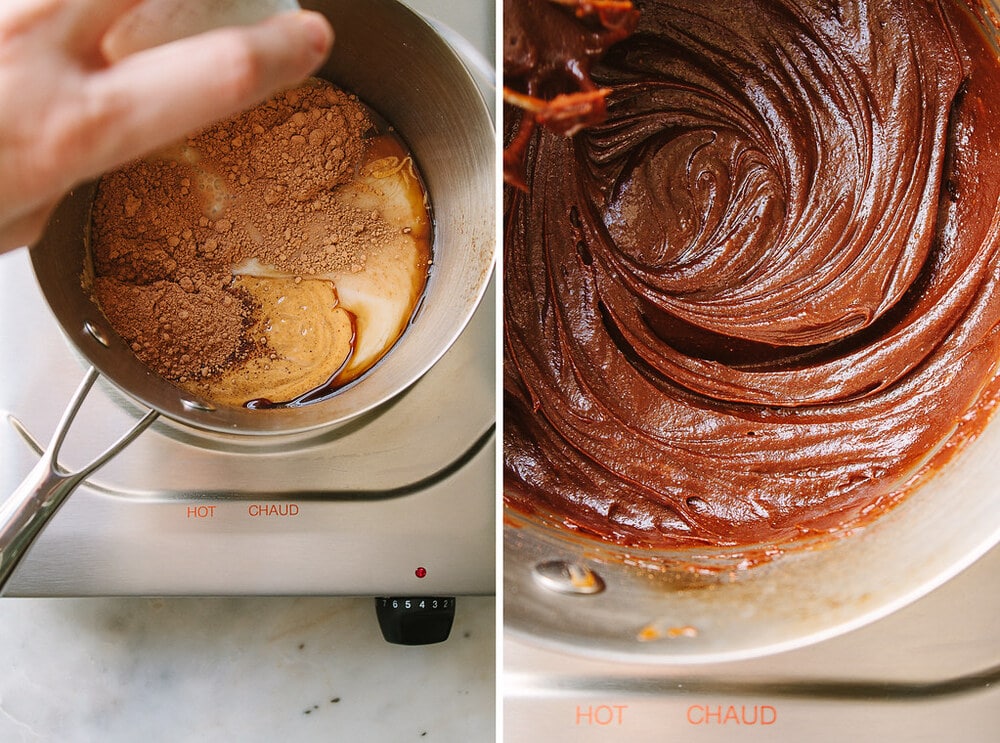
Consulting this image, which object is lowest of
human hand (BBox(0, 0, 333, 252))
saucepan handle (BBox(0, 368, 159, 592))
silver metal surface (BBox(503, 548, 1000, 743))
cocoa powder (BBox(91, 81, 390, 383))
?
silver metal surface (BBox(503, 548, 1000, 743))

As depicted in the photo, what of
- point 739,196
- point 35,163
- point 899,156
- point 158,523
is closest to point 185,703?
point 158,523

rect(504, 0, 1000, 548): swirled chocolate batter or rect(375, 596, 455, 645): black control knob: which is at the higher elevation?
rect(504, 0, 1000, 548): swirled chocolate batter

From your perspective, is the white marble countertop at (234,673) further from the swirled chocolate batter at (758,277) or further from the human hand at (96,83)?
the human hand at (96,83)

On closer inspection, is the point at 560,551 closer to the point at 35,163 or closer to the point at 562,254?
the point at 562,254

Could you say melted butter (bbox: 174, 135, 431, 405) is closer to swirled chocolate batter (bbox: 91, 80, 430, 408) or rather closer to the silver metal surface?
swirled chocolate batter (bbox: 91, 80, 430, 408)

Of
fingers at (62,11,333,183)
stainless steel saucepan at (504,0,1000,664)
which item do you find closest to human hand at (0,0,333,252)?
fingers at (62,11,333,183)

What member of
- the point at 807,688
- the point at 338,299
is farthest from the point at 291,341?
the point at 807,688

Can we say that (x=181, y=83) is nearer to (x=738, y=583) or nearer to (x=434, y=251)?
(x=434, y=251)
